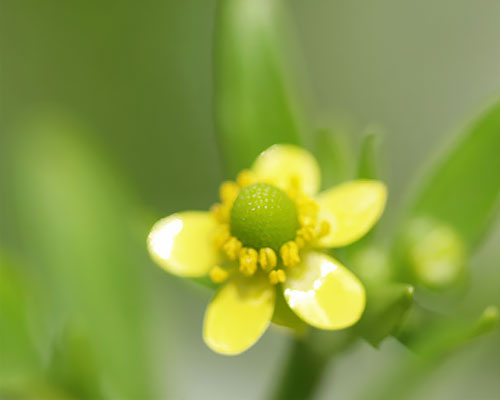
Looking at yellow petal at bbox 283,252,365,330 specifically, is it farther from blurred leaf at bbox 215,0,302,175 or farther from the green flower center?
blurred leaf at bbox 215,0,302,175

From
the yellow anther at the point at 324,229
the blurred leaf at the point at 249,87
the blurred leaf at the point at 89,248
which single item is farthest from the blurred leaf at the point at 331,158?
the blurred leaf at the point at 89,248

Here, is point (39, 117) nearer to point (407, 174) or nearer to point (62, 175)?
point (62, 175)

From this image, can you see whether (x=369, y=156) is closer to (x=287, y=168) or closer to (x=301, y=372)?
(x=287, y=168)

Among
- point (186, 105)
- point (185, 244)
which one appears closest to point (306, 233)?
point (185, 244)

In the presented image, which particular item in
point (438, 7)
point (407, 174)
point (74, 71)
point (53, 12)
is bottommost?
point (407, 174)

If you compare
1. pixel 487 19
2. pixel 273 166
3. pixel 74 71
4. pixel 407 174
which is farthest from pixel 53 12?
pixel 273 166

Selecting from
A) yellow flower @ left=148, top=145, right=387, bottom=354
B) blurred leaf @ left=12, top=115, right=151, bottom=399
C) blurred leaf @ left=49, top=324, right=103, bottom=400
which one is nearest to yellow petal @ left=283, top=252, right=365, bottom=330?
yellow flower @ left=148, top=145, right=387, bottom=354

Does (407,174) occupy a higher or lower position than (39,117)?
lower
